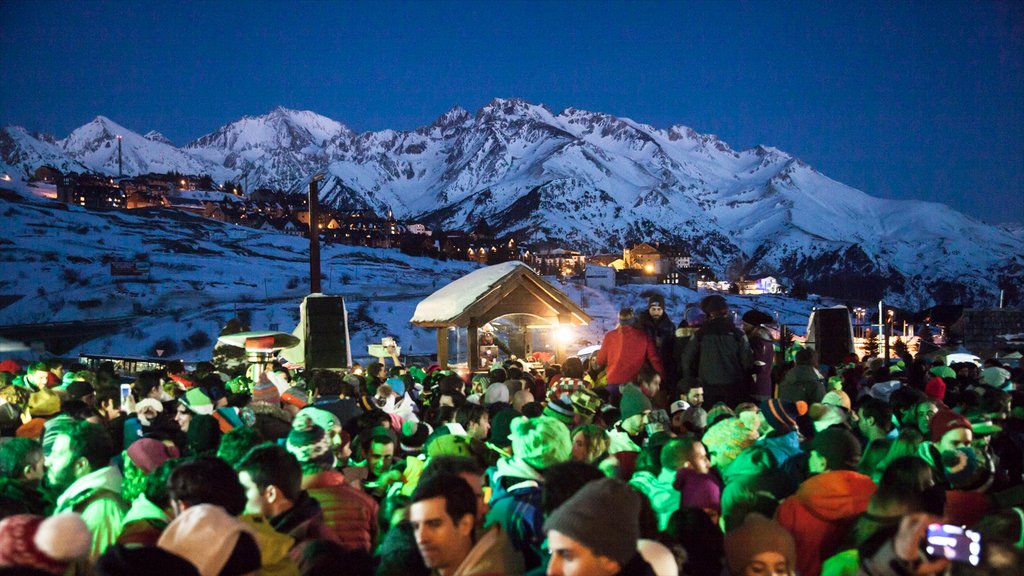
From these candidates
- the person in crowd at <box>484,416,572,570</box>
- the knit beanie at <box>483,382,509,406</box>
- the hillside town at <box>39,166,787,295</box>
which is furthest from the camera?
the hillside town at <box>39,166,787,295</box>

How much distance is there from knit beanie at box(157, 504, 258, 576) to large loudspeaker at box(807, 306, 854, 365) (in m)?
16.5

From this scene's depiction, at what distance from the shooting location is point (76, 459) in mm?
4895

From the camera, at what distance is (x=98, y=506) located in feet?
13.0

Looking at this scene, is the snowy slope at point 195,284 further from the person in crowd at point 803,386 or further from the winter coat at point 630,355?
the person in crowd at point 803,386

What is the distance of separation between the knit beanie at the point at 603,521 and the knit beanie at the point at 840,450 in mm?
2521

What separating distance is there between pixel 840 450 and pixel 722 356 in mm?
3799

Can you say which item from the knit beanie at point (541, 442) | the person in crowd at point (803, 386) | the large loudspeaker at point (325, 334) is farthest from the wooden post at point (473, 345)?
the knit beanie at point (541, 442)

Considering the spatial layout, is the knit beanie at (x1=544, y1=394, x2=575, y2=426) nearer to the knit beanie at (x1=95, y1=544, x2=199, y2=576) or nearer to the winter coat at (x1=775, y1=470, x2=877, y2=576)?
the winter coat at (x1=775, y1=470, x2=877, y2=576)

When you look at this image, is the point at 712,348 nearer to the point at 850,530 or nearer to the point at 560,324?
the point at 850,530

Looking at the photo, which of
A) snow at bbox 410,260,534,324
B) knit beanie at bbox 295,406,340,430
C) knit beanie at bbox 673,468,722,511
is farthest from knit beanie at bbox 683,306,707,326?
snow at bbox 410,260,534,324

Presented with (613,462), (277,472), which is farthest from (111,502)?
(613,462)

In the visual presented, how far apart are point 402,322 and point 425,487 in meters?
43.2

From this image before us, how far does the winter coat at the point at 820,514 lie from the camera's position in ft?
13.2

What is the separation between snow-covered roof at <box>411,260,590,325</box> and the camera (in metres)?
A: 16.6
